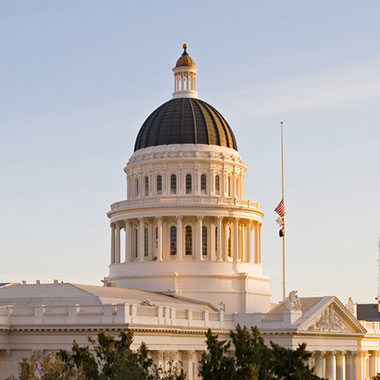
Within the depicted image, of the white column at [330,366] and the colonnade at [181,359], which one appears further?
the white column at [330,366]

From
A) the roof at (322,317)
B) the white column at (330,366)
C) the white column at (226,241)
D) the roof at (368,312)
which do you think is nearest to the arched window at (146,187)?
the white column at (226,241)

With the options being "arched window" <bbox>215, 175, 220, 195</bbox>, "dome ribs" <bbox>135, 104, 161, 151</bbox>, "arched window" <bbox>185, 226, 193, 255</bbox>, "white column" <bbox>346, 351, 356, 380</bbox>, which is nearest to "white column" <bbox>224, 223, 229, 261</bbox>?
"arched window" <bbox>185, 226, 193, 255</bbox>

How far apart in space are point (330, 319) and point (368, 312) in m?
67.4

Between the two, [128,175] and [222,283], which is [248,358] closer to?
[222,283]

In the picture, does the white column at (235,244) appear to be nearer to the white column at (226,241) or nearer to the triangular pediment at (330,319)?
the white column at (226,241)

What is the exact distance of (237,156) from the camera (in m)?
105

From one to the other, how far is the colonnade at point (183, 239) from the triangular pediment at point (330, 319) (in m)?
9.47

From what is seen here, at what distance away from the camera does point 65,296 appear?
79.7 metres

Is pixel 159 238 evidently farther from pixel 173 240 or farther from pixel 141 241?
pixel 173 240

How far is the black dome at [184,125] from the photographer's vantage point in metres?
102

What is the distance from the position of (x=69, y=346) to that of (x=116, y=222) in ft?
91.0

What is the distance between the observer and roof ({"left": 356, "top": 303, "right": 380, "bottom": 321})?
156875 mm

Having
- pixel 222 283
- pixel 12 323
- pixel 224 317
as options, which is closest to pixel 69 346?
pixel 12 323

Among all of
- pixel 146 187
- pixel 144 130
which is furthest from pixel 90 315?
pixel 144 130
